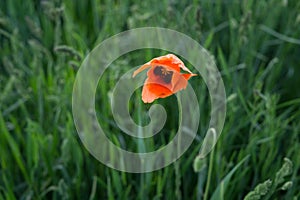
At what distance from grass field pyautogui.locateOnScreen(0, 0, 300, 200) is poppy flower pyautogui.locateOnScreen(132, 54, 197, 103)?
8.0 inches

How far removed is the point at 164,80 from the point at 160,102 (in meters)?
0.53

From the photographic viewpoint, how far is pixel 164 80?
0.95 metres

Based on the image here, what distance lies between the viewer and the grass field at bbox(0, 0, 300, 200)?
50.2 inches

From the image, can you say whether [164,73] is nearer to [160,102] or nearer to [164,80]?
[164,80]

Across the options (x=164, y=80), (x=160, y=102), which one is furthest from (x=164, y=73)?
(x=160, y=102)

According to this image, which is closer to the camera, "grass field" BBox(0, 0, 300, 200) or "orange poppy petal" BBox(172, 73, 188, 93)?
"orange poppy petal" BBox(172, 73, 188, 93)

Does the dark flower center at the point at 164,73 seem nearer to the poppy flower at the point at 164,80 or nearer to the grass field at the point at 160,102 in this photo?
the poppy flower at the point at 164,80

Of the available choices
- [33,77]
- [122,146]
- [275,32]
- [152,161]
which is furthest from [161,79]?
[275,32]

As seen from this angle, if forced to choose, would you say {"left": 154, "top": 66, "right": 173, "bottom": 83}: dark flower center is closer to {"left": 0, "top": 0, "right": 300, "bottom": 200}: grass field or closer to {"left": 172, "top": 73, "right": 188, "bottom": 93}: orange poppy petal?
{"left": 172, "top": 73, "right": 188, "bottom": 93}: orange poppy petal

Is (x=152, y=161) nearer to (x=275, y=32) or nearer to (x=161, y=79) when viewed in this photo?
(x=161, y=79)

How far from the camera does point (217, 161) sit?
49.3 inches

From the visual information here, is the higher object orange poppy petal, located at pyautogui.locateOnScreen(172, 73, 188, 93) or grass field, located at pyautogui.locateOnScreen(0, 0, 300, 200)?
orange poppy petal, located at pyautogui.locateOnScreen(172, 73, 188, 93)

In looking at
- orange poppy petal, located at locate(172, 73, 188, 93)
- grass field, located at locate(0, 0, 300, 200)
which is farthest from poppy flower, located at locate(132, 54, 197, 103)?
grass field, located at locate(0, 0, 300, 200)

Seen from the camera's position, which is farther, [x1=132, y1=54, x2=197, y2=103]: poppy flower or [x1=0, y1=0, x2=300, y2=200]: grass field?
[x1=0, y1=0, x2=300, y2=200]: grass field
